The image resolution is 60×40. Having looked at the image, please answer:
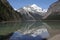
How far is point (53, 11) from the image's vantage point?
4946 inches

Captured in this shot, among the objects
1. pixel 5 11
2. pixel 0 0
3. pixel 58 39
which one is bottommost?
pixel 58 39

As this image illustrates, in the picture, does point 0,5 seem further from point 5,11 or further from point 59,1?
point 59,1

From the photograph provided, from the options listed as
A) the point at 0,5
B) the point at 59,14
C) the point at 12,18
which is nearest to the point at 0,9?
the point at 0,5

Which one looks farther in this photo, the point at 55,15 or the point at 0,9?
the point at 55,15

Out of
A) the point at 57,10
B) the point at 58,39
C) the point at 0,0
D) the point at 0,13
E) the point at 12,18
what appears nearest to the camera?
the point at 58,39

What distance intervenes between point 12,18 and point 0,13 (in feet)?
39.7

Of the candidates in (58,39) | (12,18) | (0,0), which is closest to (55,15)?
(12,18)

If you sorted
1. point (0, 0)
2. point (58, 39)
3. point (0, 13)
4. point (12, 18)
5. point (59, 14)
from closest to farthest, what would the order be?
1. point (58, 39)
2. point (0, 13)
3. point (0, 0)
4. point (12, 18)
5. point (59, 14)

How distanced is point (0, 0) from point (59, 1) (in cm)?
5335

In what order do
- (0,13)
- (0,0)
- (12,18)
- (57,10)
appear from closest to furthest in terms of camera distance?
(0,13) < (0,0) < (12,18) < (57,10)

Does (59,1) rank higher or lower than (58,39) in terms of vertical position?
higher

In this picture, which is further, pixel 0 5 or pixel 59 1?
pixel 59 1

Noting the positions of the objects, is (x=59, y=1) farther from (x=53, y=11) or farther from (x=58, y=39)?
(x=58, y=39)

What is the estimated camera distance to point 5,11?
7362 cm
